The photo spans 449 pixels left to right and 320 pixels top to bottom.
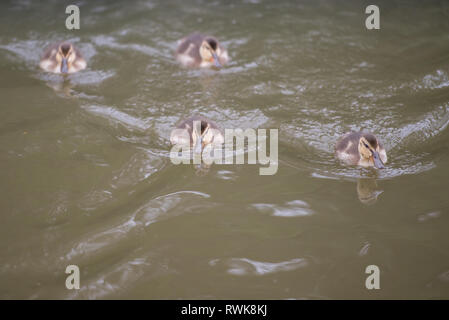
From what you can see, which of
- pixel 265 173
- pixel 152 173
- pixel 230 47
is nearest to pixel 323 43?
pixel 230 47

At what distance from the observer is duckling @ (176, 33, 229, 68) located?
5.89 m

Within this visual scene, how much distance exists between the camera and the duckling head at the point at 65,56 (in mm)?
5579

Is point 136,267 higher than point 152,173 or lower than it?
lower

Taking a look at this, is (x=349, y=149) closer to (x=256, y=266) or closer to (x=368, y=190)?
(x=368, y=190)

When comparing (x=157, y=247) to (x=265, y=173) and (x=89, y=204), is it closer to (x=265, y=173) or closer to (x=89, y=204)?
(x=89, y=204)

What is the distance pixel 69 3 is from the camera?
304 inches

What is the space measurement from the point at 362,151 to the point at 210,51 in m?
2.53

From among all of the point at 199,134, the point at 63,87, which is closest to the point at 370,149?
the point at 199,134

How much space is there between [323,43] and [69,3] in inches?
163

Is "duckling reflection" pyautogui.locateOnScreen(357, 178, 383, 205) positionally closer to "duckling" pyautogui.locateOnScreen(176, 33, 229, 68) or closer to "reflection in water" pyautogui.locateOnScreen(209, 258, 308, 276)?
"reflection in water" pyautogui.locateOnScreen(209, 258, 308, 276)
